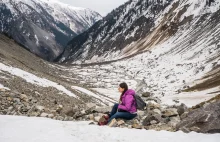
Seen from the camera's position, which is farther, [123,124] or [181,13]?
[181,13]

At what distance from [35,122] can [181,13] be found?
18520 cm

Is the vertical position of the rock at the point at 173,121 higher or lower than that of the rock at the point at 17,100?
higher

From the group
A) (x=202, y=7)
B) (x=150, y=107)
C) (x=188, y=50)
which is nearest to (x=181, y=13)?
(x=202, y=7)

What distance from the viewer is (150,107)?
22.0 m

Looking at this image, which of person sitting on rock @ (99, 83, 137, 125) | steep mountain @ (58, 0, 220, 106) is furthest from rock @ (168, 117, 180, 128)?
steep mountain @ (58, 0, 220, 106)

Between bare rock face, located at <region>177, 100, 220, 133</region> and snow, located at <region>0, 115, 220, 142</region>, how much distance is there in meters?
0.38

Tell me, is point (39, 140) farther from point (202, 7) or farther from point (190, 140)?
point (202, 7)

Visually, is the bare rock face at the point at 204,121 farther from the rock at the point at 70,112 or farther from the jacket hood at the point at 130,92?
the rock at the point at 70,112

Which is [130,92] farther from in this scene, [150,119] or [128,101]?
[150,119]

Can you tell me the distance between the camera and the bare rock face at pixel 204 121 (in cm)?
1335

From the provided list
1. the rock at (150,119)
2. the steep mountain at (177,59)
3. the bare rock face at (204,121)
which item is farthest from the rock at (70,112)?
the steep mountain at (177,59)

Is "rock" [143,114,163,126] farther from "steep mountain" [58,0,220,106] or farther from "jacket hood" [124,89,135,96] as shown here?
"steep mountain" [58,0,220,106]

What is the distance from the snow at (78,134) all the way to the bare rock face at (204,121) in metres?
0.38

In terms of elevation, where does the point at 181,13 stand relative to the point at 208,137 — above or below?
above
